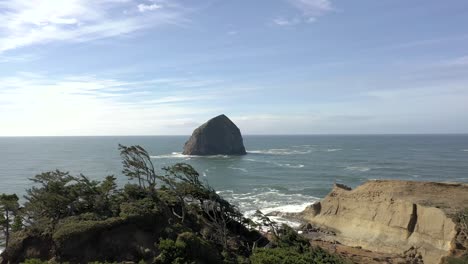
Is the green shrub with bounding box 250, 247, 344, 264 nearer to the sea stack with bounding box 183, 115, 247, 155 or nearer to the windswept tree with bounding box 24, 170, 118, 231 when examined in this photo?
the windswept tree with bounding box 24, 170, 118, 231

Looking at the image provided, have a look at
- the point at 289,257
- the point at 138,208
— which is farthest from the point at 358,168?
the point at 138,208

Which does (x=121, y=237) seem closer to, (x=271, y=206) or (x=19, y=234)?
(x=19, y=234)

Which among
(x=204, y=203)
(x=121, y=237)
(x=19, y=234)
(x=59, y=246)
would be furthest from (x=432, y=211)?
(x=19, y=234)

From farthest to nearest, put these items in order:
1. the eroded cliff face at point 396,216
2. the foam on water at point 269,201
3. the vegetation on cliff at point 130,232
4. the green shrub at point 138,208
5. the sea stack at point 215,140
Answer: the sea stack at point 215,140, the foam on water at point 269,201, the eroded cliff face at point 396,216, the green shrub at point 138,208, the vegetation on cliff at point 130,232

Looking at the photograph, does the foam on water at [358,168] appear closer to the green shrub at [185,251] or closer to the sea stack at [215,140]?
the sea stack at [215,140]

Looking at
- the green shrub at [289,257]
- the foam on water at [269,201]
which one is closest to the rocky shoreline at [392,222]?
the foam on water at [269,201]

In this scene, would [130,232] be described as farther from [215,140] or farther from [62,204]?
[215,140]
